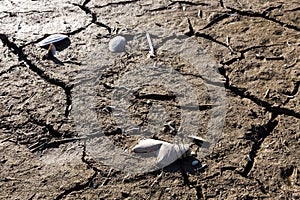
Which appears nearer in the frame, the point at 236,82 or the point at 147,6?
the point at 236,82

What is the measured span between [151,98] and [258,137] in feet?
1.91

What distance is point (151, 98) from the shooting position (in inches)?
92.7

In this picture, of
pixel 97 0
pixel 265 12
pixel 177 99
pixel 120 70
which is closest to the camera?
pixel 177 99

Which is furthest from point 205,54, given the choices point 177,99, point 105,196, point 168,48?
point 105,196

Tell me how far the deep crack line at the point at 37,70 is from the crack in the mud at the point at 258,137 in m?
0.92

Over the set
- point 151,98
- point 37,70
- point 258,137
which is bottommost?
point 258,137

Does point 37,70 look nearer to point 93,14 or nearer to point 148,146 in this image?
point 93,14

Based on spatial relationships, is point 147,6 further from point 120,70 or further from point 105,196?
point 105,196

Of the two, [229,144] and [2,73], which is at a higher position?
[2,73]

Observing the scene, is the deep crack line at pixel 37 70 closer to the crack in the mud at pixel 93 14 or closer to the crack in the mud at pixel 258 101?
the crack in the mud at pixel 93 14

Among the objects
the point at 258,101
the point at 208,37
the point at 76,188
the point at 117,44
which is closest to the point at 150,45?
the point at 117,44

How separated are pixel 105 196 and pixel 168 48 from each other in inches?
43.1

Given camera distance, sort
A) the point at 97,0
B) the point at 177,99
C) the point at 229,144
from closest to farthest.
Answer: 1. the point at 229,144
2. the point at 177,99
3. the point at 97,0

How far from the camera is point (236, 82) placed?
7.89 ft
